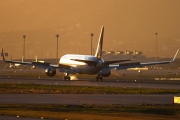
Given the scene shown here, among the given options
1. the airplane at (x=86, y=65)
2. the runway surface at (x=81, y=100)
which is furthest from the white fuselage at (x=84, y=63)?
the runway surface at (x=81, y=100)

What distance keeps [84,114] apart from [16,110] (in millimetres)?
6323

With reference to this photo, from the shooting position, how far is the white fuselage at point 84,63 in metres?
126

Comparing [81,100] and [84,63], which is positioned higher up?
[84,63]

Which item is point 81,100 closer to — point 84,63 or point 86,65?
point 86,65

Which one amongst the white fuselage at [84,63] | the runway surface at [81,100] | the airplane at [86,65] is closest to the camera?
the runway surface at [81,100]

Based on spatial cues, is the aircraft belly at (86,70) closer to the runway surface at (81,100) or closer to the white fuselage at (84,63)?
the white fuselage at (84,63)

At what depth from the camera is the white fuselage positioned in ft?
414

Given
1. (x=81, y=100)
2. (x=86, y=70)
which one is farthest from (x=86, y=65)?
(x=81, y=100)

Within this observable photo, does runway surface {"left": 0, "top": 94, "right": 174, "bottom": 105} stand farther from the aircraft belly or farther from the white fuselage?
the aircraft belly

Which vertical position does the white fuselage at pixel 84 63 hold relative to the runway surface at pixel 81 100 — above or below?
above

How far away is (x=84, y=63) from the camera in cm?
12838

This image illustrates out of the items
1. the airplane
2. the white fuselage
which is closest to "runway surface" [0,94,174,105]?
the white fuselage

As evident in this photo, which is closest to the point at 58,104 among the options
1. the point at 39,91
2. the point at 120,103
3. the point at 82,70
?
the point at 120,103

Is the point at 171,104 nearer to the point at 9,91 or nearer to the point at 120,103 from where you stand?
the point at 120,103
